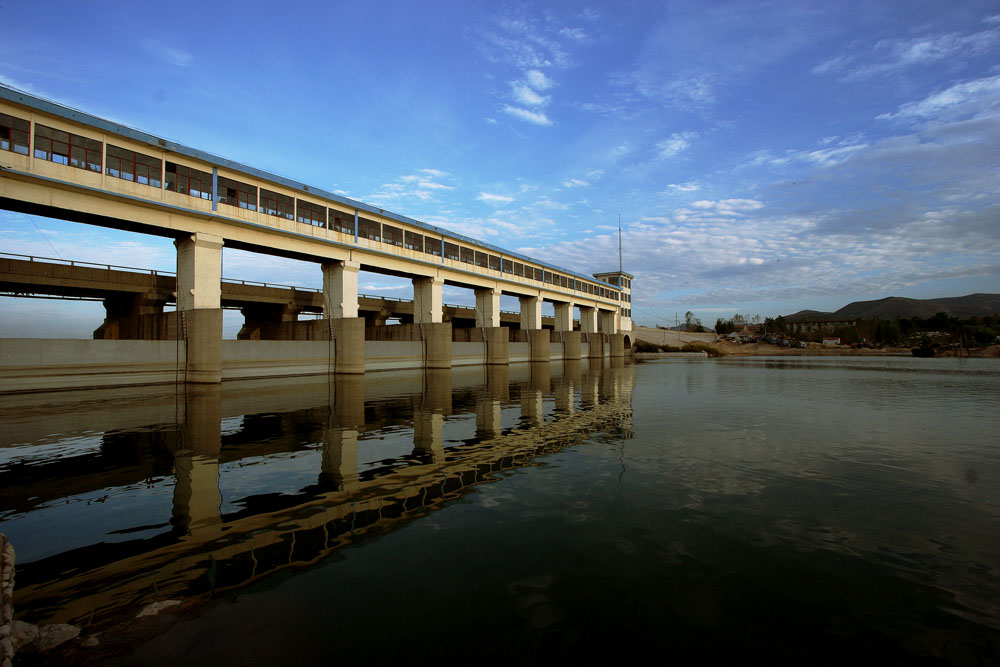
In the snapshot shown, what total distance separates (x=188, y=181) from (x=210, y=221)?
256 centimetres

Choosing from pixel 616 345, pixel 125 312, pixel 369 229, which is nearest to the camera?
pixel 125 312

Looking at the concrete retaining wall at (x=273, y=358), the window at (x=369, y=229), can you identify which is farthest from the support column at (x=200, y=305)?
the window at (x=369, y=229)

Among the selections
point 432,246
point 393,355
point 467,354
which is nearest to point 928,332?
point 467,354

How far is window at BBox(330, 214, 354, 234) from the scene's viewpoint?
38.1 metres

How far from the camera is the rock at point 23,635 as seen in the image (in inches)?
151

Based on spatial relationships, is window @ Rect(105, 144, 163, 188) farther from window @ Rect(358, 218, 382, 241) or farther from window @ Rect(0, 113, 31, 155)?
window @ Rect(358, 218, 382, 241)

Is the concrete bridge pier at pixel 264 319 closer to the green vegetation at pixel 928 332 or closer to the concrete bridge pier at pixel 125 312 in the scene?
the concrete bridge pier at pixel 125 312

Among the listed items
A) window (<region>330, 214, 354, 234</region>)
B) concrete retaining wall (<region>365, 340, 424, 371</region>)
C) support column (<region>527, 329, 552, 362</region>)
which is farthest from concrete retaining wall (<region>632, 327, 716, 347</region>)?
window (<region>330, 214, 354, 234</region>)

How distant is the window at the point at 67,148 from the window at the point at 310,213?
12.1 metres

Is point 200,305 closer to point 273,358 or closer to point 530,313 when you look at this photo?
point 273,358

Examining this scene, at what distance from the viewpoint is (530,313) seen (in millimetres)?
68375

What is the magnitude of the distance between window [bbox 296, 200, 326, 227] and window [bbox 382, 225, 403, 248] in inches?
258

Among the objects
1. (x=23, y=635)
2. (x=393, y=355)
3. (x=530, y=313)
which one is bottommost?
(x=23, y=635)

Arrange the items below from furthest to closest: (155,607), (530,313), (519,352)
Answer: (530,313), (519,352), (155,607)
